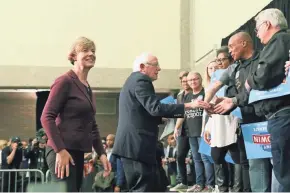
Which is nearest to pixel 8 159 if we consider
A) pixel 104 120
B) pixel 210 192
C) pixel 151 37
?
pixel 210 192

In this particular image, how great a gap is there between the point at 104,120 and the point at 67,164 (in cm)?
1348

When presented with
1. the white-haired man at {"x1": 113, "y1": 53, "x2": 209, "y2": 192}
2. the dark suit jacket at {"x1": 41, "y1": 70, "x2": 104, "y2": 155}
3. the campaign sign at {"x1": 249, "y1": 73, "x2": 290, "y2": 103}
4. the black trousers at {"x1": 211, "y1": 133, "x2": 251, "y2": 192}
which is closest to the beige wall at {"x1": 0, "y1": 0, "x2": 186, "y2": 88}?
the black trousers at {"x1": 211, "y1": 133, "x2": 251, "y2": 192}

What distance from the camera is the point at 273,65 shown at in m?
2.67

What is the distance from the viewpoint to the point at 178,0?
11602mm

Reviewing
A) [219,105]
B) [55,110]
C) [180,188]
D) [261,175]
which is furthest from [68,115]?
[180,188]

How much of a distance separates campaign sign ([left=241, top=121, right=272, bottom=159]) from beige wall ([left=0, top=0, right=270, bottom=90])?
7325 mm

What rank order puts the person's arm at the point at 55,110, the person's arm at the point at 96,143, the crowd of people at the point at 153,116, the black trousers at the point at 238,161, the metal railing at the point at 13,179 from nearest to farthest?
the person's arm at the point at 55,110
the crowd of people at the point at 153,116
the person's arm at the point at 96,143
the black trousers at the point at 238,161
the metal railing at the point at 13,179

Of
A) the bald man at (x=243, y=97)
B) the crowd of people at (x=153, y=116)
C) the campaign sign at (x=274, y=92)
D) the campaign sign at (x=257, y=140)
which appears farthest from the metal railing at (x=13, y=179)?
the campaign sign at (x=274, y=92)

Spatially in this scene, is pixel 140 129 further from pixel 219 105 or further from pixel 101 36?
pixel 101 36

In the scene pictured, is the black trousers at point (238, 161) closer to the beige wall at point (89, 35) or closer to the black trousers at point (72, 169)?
the black trousers at point (72, 169)

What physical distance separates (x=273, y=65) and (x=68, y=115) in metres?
1.28

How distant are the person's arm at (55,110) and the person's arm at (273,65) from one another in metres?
1.20

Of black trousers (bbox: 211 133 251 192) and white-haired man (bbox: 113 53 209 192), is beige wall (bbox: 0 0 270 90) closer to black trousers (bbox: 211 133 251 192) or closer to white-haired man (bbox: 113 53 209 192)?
black trousers (bbox: 211 133 251 192)

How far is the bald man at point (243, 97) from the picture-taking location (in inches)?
129
